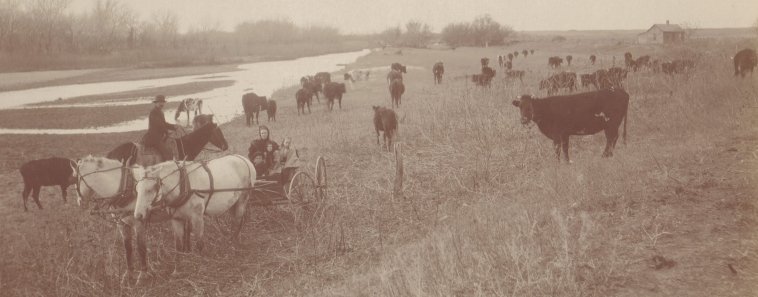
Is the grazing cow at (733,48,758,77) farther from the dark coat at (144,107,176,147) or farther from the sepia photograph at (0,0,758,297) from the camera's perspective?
the dark coat at (144,107,176,147)

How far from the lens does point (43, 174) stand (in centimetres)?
1187

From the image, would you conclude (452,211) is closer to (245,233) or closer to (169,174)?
(245,233)

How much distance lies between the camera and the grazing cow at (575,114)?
1111 cm

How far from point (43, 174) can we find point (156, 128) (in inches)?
136

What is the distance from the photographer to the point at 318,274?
297 inches

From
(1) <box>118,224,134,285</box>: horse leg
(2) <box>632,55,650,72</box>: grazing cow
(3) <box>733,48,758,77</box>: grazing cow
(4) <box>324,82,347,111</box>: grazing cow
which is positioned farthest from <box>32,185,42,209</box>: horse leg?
(2) <box>632,55,650,72</box>: grazing cow

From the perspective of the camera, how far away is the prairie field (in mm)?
5570

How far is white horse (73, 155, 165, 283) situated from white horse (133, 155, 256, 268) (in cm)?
20

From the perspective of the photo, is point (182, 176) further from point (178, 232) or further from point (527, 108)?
point (527, 108)

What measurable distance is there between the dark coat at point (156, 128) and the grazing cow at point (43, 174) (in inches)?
94.7

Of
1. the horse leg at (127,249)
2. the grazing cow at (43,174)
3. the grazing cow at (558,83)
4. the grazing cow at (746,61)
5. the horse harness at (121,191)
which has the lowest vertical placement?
the horse leg at (127,249)

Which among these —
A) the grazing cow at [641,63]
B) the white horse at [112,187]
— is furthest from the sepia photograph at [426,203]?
the grazing cow at [641,63]

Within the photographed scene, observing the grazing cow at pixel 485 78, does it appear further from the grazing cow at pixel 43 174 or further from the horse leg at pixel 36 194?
the horse leg at pixel 36 194

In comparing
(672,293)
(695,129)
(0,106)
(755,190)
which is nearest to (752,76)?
(695,129)
